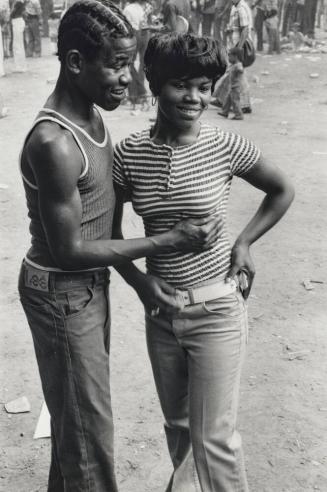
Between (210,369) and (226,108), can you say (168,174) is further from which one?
(226,108)

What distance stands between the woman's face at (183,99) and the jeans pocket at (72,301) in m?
0.62

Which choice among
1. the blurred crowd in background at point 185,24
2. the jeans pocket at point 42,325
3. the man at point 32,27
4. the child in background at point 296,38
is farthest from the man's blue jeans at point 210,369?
the child in background at point 296,38

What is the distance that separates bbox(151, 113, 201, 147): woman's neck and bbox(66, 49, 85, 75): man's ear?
12.9 inches

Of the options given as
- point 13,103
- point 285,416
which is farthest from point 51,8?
point 285,416

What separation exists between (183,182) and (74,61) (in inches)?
19.3

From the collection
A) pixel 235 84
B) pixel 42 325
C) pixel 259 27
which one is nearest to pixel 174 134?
pixel 42 325

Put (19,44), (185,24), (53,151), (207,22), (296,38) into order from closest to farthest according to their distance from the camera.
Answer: (53,151) < (185,24) < (19,44) < (207,22) < (296,38)

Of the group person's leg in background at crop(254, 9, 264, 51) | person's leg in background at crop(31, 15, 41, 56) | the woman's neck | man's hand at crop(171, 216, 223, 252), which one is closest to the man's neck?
the woman's neck

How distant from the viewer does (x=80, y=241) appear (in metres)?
2.08

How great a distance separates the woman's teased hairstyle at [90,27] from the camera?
204 cm

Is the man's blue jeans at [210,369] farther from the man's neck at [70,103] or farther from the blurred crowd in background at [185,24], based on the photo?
the blurred crowd in background at [185,24]

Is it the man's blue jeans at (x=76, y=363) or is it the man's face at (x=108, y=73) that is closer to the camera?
the man's face at (x=108, y=73)

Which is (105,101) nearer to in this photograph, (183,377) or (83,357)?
(83,357)

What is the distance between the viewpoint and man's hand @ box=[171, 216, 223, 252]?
2160 millimetres
